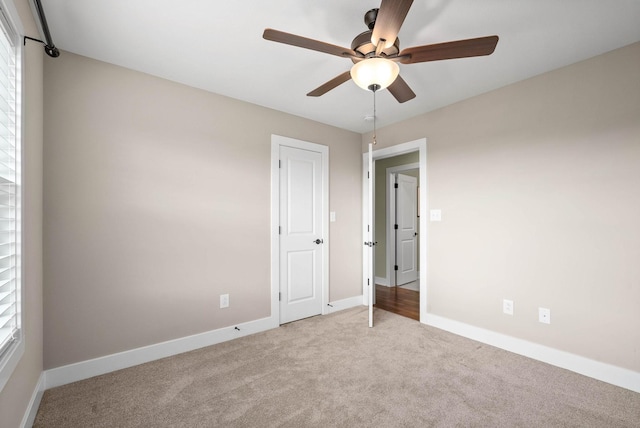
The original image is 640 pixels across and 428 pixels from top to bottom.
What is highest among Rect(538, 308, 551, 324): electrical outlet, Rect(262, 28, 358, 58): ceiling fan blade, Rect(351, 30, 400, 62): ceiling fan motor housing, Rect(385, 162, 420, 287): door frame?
Rect(351, 30, 400, 62): ceiling fan motor housing

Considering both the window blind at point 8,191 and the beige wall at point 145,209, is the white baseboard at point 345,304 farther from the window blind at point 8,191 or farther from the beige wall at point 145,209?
the window blind at point 8,191

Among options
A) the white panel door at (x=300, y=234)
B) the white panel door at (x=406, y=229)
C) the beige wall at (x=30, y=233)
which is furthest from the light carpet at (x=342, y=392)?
the white panel door at (x=406, y=229)

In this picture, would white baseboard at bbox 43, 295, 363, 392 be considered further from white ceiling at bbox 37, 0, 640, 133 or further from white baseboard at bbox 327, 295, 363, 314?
white ceiling at bbox 37, 0, 640, 133

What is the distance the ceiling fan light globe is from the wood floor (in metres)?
2.84

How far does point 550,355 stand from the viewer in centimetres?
242

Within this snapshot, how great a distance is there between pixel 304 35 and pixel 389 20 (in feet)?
2.74

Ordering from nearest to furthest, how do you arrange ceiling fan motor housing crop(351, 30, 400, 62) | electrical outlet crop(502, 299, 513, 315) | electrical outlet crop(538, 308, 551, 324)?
ceiling fan motor housing crop(351, 30, 400, 62) < electrical outlet crop(538, 308, 551, 324) < electrical outlet crop(502, 299, 513, 315)

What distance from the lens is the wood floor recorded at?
3.75m

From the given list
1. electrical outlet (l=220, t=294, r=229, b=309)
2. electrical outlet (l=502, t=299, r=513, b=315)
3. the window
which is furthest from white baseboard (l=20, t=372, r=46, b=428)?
electrical outlet (l=502, t=299, r=513, b=315)

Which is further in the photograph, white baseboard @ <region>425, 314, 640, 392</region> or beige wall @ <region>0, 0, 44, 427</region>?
white baseboard @ <region>425, 314, 640, 392</region>

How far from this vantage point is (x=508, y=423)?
1.71 metres

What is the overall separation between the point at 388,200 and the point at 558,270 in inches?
115

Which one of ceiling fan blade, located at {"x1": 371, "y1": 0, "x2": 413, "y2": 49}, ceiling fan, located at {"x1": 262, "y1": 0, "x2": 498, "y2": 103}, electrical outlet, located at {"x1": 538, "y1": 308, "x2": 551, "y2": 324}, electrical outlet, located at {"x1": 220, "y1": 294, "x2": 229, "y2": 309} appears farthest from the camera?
electrical outlet, located at {"x1": 220, "y1": 294, "x2": 229, "y2": 309}

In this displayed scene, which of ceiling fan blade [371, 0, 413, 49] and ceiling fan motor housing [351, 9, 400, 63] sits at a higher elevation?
ceiling fan motor housing [351, 9, 400, 63]
